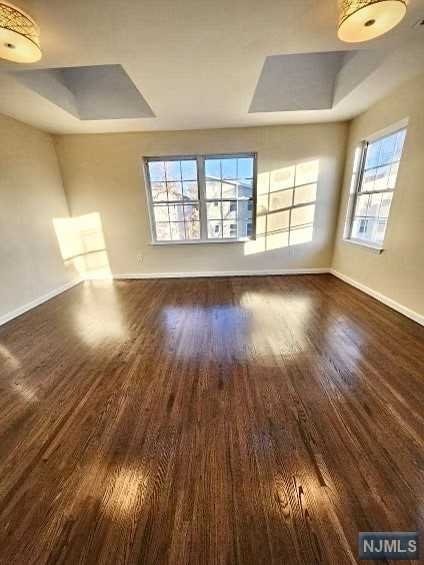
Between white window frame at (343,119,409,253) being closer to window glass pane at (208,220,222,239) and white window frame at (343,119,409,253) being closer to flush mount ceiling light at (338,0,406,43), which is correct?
flush mount ceiling light at (338,0,406,43)

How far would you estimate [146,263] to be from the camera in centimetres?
451

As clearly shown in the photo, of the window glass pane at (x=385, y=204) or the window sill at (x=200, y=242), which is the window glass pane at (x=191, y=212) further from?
the window glass pane at (x=385, y=204)

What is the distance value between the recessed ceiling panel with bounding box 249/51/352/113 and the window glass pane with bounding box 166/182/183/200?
1.64m

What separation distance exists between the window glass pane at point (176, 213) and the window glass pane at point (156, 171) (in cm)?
52

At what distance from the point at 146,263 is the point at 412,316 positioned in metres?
4.11

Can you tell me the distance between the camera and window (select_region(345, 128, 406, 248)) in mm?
2938

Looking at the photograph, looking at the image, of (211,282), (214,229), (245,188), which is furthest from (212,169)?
(211,282)

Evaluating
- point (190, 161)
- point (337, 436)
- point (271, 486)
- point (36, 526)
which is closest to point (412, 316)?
point (337, 436)

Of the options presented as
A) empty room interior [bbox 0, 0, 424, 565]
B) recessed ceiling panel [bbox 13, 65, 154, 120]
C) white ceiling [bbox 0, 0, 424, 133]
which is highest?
recessed ceiling panel [bbox 13, 65, 154, 120]

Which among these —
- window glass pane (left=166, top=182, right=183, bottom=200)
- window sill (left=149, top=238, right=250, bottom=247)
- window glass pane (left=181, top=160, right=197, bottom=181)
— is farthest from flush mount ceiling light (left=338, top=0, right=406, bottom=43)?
window glass pane (left=166, top=182, right=183, bottom=200)

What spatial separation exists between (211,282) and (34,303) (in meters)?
2.77

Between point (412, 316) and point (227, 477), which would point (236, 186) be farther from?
point (227, 477)

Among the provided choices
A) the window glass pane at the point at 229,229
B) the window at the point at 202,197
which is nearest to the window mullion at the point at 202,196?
the window at the point at 202,197

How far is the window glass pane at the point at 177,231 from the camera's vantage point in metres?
4.38
